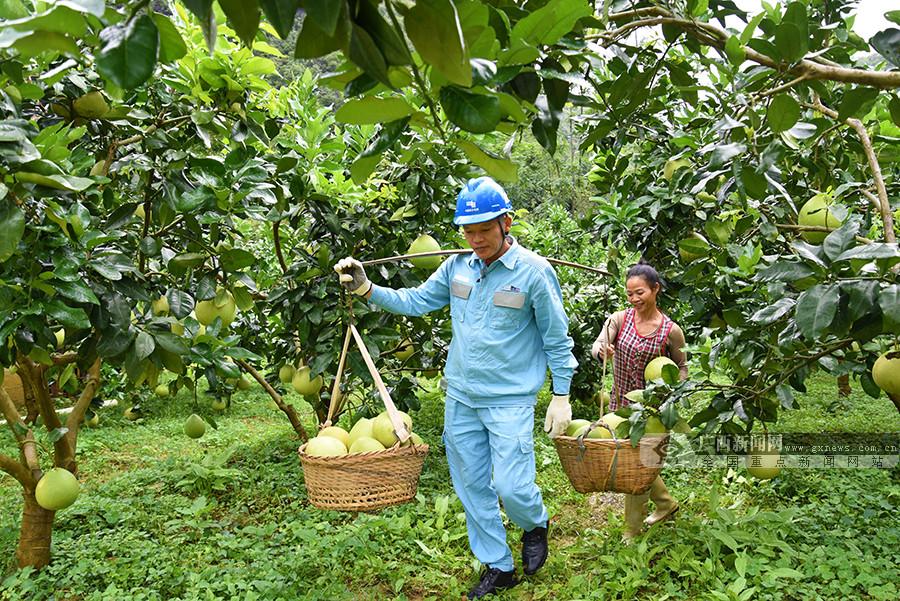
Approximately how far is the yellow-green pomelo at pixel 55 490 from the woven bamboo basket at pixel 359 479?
106cm

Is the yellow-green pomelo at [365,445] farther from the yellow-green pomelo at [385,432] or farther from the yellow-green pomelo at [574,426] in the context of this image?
the yellow-green pomelo at [574,426]

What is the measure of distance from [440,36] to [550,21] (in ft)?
0.83

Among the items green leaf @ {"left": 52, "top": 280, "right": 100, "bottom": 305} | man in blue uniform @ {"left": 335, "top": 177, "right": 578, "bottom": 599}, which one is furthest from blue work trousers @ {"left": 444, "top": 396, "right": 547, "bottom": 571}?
green leaf @ {"left": 52, "top": 280, "right": 100, "bottom": 305}

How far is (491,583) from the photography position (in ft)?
9.48

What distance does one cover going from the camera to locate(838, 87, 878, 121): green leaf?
1452mm

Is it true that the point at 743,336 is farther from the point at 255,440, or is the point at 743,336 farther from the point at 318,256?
the point at 255,440

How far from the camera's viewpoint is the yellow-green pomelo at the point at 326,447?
264cm

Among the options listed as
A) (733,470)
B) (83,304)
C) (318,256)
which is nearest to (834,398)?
(733,470)

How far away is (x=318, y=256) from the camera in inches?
138

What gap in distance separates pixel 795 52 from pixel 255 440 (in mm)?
5023

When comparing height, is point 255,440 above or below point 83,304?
below

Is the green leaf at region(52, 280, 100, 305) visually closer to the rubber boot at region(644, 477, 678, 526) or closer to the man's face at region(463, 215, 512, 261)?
the man's face at region(463, 215, 512, 261)

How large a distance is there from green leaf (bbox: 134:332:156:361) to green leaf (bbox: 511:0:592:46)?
1704mm

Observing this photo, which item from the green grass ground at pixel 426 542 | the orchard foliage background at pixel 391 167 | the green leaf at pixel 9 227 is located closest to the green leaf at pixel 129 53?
the orchard foliage background at pixel 391 167
